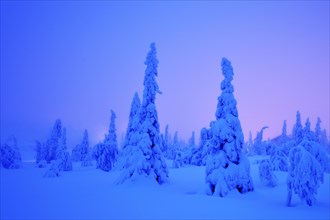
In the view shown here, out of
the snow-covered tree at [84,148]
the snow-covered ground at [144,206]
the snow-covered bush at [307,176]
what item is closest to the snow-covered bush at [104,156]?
the snow-covered tree at [84,148]

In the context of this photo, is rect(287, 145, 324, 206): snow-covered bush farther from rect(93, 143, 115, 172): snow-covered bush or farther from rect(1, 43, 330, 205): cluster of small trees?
rect(93, 143, 115, 172): snow-covered bush

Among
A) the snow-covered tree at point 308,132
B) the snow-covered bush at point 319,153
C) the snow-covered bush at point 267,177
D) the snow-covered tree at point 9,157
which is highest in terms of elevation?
the snow-covered tree at point 308,132

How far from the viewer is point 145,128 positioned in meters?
27.2

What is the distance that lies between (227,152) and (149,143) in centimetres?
808

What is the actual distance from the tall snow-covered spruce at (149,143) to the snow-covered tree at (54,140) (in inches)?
2072

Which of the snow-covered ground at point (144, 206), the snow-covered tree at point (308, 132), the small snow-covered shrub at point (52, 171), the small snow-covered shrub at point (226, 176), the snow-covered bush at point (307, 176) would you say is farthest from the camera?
the snow-covered tree at point (308, 132)

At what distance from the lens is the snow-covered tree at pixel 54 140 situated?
72794 mm

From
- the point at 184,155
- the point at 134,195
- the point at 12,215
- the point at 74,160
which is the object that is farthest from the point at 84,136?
the point at 12,215

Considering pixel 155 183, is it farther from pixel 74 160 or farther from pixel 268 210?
pixel 74 160

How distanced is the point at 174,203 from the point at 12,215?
9.34m

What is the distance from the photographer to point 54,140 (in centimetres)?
7331

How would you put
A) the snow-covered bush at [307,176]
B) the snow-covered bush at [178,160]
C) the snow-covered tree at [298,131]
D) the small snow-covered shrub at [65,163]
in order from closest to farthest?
the snow-covered bush at [307,176], the small snow-covered shrub at [65,163], the snow-covered bush at [178,160], the snow-covered tree at [298,131]

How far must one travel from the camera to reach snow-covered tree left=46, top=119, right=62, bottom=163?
72794mm

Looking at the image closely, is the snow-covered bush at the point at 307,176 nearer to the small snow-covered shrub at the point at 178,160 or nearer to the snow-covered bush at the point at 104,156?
the small snow-covered shrub at the point at 178,160
